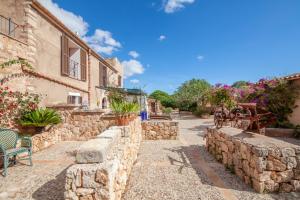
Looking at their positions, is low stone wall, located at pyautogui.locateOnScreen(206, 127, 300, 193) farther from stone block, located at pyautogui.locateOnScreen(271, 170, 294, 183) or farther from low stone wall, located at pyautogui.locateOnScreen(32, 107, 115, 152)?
low stone wall, located at pyautogui.locateOnScreen(32, 107, 115, 152)

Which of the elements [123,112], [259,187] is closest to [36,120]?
[123,112]

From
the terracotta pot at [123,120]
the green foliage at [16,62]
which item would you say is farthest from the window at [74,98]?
the terracotta pot at [123,120]

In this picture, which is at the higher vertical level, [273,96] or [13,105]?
[273,96]

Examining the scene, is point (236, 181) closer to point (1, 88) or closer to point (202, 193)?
point (202, 193)

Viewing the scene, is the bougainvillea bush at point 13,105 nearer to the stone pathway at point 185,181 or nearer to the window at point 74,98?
the window at point 74,98

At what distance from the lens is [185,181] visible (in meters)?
4.84

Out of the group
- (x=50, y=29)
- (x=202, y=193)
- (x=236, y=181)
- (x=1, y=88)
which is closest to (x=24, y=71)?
(x=1, y=88)

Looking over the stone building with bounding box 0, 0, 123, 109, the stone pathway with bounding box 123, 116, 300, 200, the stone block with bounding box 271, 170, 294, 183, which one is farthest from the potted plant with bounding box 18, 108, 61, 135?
the stone block with bounding box 271, 170, 294, 183

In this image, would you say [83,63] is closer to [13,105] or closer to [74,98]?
[74,98]

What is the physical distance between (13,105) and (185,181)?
274 inches

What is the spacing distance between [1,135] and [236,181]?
603 centimetres

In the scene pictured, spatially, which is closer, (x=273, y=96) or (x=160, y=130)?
(x=273, y=96)

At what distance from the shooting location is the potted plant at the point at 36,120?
796 cm

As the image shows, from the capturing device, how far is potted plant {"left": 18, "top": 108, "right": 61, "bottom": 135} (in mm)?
7957
